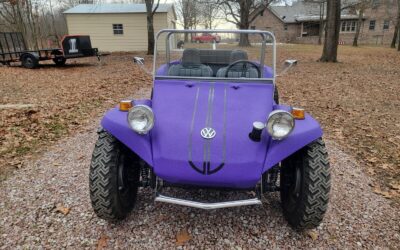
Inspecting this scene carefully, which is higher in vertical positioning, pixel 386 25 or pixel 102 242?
pixel 386 25

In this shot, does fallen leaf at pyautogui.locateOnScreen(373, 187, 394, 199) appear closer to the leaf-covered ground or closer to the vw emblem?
the leaf-covered ground

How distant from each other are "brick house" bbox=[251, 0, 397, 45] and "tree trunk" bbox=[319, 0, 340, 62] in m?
28.3

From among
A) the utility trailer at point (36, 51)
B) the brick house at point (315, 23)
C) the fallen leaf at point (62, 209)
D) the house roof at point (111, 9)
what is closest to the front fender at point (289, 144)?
the fallen leaf at point (62, 209)

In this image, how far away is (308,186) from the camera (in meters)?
2.43

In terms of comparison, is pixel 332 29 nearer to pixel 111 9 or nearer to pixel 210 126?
pixel 210 126

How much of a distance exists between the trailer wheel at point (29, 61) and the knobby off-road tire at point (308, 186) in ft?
41.9

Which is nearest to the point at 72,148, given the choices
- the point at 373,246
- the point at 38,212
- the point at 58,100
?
the point at 38,212

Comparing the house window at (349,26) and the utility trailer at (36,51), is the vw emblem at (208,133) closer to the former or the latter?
the utility trailer at (36,51)

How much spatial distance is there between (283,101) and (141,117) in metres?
5.79

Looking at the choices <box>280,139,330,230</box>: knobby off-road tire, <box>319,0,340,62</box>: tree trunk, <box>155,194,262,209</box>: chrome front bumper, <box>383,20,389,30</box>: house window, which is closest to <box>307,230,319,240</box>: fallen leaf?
<box>280,139,330,230</box>: knobby off-road tire

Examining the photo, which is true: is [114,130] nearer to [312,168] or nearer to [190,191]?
[190,191]

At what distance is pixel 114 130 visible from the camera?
254 cm

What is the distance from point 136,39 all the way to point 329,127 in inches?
818

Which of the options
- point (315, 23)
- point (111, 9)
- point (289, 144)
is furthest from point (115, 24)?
point (315, 23)
